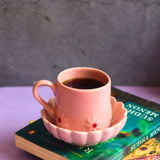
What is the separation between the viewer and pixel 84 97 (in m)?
0.65

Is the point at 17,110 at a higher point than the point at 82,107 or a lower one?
lower

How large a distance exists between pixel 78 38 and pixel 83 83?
388 mm

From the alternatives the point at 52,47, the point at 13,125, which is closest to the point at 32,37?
the point at 52,47

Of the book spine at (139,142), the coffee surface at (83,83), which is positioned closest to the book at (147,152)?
the book spine at (139,142)

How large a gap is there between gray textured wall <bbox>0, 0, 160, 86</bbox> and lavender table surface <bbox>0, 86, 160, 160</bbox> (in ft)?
0.21

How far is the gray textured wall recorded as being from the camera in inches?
40.8

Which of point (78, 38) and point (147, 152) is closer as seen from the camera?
point (147, 152)

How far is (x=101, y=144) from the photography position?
2.34ft

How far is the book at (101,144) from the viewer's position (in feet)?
2.24

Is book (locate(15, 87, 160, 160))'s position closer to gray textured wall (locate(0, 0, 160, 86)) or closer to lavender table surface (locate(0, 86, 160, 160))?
lavender table surface (locate(0, 86, 160, 160))

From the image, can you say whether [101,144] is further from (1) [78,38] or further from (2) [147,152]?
(1) [78,38]

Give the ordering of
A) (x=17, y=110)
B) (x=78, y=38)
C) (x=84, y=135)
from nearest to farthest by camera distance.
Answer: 1. (x=84, y=135)
2. (x=17, y=110)
3. (x=78, y=38)

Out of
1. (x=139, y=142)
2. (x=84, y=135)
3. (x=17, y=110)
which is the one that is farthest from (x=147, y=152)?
(x=17, y=110)

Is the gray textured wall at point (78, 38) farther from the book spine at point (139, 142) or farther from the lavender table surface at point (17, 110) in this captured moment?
the book spine at point (139, 142)
